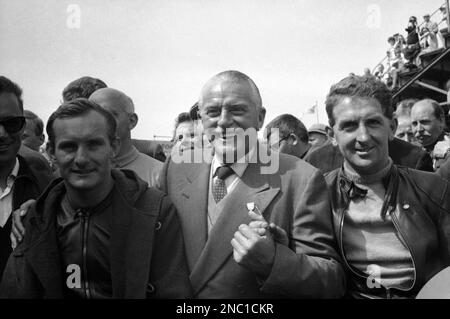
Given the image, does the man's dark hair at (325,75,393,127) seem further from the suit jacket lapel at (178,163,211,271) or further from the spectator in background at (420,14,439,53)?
the spectator in background at (420,14,439,53)

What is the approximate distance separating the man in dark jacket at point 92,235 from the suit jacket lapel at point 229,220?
9 centimetres

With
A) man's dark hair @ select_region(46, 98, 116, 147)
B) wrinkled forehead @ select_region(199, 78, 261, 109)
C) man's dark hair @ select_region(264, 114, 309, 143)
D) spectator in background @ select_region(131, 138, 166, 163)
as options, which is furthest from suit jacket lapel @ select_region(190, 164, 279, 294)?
man's dark hair @ select_region(264, 114, 309, 143)

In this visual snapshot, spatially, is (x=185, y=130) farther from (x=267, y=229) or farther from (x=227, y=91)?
(x=267, y=229)

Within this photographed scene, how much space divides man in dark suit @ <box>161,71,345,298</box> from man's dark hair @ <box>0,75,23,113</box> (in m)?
1.09

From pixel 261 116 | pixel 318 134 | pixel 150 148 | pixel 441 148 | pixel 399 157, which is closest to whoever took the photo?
pixel 261 116

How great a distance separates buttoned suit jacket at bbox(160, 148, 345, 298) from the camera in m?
1.88

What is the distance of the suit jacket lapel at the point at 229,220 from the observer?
2023 millimetres

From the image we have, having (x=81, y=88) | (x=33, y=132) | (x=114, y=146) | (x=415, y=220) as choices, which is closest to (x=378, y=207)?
(x=415, y=220)

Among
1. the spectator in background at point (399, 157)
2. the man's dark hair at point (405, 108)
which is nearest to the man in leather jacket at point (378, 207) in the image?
the spectator in background at point (399, 157)

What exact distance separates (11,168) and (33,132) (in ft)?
7.34

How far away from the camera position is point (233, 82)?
222 cm
